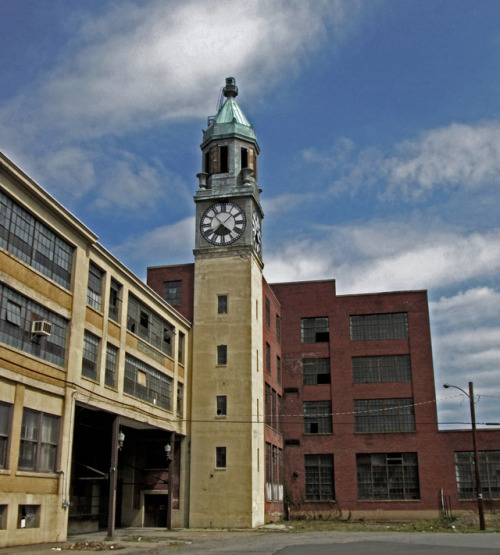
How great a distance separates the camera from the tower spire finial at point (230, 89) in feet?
171

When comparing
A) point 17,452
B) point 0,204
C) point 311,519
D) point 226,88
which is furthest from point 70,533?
point 226,88

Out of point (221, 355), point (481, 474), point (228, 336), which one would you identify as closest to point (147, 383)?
point (221, 355)

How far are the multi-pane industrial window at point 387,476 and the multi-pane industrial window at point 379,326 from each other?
360 inches

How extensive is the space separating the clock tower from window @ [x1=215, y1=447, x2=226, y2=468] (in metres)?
0.06

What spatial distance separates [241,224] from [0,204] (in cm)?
2436

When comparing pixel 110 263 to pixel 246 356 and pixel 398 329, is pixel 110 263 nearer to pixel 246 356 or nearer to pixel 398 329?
pixel 246 356

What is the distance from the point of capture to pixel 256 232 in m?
47.7

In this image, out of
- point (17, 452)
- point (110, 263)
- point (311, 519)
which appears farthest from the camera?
point (311, 519)

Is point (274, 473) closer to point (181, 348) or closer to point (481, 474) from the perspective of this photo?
point (181, 348)

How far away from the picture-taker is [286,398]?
174 feet

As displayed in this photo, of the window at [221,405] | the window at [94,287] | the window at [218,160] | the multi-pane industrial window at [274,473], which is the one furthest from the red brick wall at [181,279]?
the window at [94,287]

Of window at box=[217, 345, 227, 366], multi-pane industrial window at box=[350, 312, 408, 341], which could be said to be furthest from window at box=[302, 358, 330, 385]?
window at box=[217, 345, 227, 366]

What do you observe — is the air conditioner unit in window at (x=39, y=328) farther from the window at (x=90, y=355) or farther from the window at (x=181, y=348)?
the window at (x=181, y=348)

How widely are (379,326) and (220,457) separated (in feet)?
60.9
